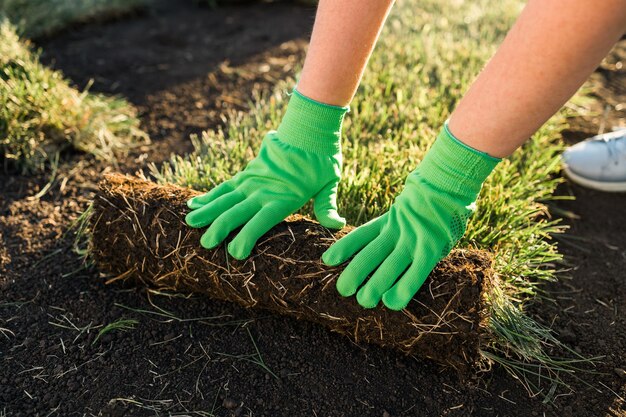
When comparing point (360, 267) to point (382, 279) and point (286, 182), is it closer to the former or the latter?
point (382, 279)

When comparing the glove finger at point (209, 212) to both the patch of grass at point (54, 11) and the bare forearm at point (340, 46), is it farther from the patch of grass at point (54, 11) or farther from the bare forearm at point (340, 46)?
the patch of grass at point (54, 11)

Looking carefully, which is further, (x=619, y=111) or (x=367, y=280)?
(x=619, y=111)

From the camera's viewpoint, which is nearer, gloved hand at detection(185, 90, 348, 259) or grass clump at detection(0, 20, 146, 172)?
gloved hand at detection(185, 90, 348, 259)

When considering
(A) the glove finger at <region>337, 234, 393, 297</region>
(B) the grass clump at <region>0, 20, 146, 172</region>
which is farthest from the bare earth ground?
(A) the glove finger at <region>337, 234, 393, 297</region>

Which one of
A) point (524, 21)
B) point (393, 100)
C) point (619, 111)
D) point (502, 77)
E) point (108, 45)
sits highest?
point (524, 21)

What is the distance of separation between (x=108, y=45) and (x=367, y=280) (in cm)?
277

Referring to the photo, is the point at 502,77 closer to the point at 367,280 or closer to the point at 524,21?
the point at 524,21

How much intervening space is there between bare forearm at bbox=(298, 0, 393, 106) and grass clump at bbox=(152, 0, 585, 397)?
38 cm

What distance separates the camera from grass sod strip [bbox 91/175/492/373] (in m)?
1.58

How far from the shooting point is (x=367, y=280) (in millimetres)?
1649

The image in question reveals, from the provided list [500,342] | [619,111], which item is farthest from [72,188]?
[619,111]

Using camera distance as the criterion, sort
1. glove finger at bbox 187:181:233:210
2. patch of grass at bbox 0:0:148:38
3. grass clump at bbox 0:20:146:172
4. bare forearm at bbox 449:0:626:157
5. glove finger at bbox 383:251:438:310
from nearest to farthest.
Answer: bare forearm at bbox 449:0:626:157 → glove finger at bbox 383:251:438:310 → glove finger at bbox 187:181:233:210 → grass clump at bbox 0:20:146:172 → patch of grass at bbox 0:0:148:38

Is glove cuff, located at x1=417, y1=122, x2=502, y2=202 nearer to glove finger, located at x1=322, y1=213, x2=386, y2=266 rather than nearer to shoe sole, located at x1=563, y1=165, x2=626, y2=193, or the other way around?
glove finger, located at x1=322, y1=213, x2=386, y2=266

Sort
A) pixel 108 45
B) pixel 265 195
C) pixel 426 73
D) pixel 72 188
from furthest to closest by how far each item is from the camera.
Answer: pixel 108 45 → pixel 426 73 → pixel 72 188 → pixel 265 195
